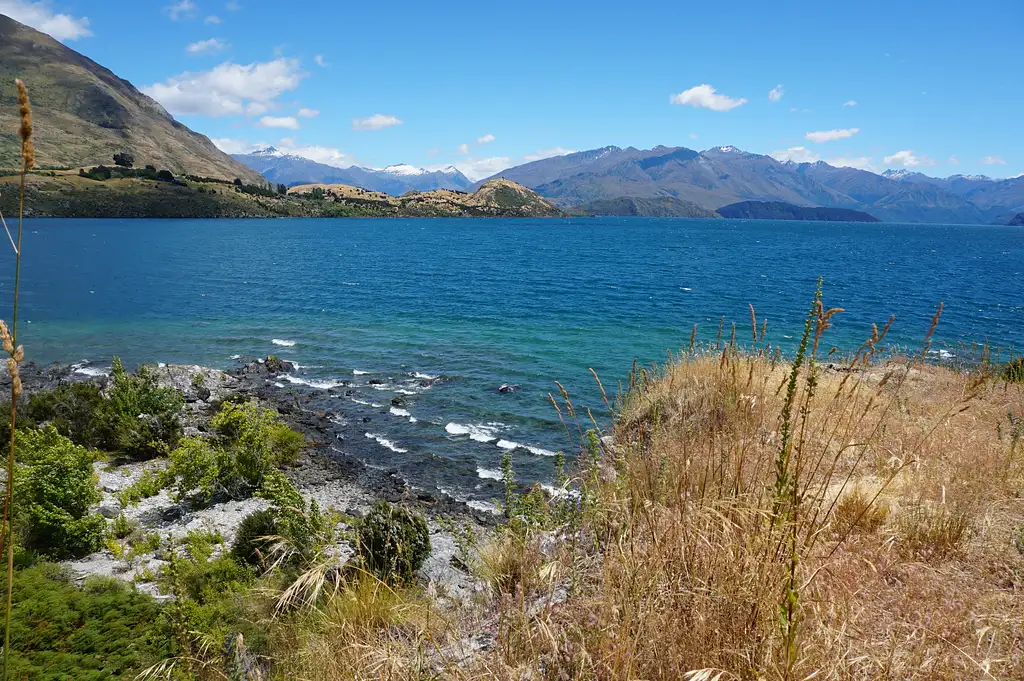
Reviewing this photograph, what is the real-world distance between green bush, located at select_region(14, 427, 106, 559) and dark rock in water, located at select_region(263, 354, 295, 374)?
50.5 ft

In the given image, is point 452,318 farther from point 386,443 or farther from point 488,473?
point 488,473

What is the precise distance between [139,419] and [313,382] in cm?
866

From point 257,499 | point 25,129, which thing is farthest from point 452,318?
point 25,129

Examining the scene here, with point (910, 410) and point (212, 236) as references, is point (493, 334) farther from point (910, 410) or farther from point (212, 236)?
point (212, 236)

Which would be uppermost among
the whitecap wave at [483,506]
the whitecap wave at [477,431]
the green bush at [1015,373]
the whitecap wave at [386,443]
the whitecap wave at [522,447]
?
the green bush at [1015,373]

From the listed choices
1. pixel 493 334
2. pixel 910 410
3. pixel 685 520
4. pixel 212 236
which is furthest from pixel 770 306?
pixel 212 236

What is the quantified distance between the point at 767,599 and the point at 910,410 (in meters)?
7.73

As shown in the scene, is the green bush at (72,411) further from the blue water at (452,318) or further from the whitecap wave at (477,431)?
the whitecap wave at (477,431)

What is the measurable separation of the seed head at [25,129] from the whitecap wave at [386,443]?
17288mm

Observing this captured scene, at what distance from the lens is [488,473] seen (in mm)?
17172

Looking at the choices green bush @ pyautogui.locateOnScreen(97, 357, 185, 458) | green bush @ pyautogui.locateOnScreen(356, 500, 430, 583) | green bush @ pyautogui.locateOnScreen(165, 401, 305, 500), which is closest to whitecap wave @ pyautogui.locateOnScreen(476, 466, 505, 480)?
green bush @ pyautogui.locateOnScreen(165, 401, 305, 500)

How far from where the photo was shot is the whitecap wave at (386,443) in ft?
61.3

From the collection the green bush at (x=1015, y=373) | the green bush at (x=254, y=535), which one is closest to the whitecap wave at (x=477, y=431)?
the green bush at (x=254, y=535)

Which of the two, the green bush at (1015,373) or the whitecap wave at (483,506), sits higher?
the green bush at (1015,373)
